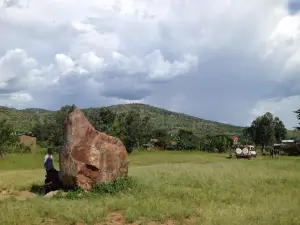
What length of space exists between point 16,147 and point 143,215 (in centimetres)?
6031

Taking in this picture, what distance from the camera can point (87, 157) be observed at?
20938mm

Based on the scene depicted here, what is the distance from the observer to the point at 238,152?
5412cm

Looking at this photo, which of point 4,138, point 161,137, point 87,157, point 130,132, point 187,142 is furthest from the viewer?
point 161,137

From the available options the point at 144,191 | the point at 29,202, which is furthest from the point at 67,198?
the point at 144,191

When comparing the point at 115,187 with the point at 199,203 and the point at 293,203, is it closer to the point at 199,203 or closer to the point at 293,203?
the point at 199,203

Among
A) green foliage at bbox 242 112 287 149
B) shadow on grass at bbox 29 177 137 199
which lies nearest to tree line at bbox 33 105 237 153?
green foliage at bbox 242 112 287 149

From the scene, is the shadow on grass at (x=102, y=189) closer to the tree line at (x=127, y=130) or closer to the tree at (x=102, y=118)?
the tree line at (x=127, y=130)

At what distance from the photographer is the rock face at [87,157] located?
20594 millimetres

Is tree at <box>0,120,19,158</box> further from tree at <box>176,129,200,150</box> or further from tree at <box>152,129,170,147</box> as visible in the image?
tree at <box>152,129,170,147</box>

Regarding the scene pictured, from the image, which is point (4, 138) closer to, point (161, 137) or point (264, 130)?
point (161, 137)

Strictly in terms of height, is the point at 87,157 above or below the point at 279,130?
below

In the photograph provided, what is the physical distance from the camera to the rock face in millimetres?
20594

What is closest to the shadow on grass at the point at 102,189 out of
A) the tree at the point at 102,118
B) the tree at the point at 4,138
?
the tree at the point at 4,138

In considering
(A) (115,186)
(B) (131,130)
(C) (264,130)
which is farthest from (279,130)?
(A) (115,186)
